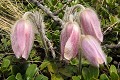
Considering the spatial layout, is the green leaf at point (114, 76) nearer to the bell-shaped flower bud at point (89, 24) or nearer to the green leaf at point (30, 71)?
the bell-shaped flower bud at point (89, 24)

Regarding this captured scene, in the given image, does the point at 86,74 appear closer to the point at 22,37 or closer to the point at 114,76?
the point at 114,76

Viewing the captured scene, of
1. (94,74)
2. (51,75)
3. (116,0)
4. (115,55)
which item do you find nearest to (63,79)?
(51,75)

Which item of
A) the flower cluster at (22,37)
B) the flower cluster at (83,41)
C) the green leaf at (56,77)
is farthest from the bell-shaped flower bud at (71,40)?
the green leaf at (56,77)

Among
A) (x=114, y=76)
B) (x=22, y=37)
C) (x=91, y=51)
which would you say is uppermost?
(x=22, y=37)

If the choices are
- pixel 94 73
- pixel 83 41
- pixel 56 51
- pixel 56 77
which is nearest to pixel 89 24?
pixel 83 41

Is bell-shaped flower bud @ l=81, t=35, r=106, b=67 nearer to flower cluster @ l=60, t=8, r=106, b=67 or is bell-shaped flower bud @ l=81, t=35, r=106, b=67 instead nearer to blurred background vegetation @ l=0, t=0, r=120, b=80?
flower cluster @ l=60, t=8, r=106, b=67

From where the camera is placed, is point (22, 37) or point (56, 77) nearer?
point (22, 37)
